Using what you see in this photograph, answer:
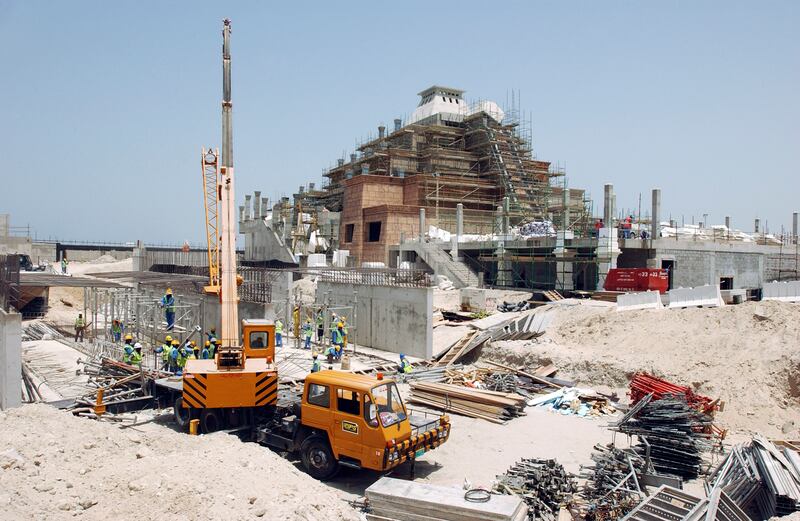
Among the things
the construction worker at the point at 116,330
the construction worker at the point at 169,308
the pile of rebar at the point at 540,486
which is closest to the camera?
the pile of rebar at the point at 540,486

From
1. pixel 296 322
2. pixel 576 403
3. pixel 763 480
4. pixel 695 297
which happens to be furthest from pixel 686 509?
pixel 296 322

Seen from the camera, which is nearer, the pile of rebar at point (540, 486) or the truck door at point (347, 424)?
the pile of rebar at point (540, 486)

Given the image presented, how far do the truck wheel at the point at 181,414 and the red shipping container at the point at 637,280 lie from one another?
21.9m

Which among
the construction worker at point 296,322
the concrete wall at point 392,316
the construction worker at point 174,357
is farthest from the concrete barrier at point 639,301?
the construction worker at point 174,357

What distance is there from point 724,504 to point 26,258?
54210 mm

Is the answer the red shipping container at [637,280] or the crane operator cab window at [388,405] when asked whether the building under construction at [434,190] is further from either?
the crane operator cab window at [388,405]

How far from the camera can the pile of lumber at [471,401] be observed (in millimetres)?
15023

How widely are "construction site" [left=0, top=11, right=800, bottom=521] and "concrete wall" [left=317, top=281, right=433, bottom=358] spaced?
10 cm

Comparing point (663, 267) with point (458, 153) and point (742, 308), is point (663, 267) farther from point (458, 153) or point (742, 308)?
point (458, 153)

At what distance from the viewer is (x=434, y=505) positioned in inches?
326

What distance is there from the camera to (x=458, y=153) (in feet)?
163

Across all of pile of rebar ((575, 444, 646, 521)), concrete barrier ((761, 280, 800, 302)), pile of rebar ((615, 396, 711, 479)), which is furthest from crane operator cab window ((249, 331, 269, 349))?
concrete barrier ((761, 280, 800, 302))

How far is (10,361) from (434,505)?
11112mm

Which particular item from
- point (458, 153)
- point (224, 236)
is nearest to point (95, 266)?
point (458, 153)
